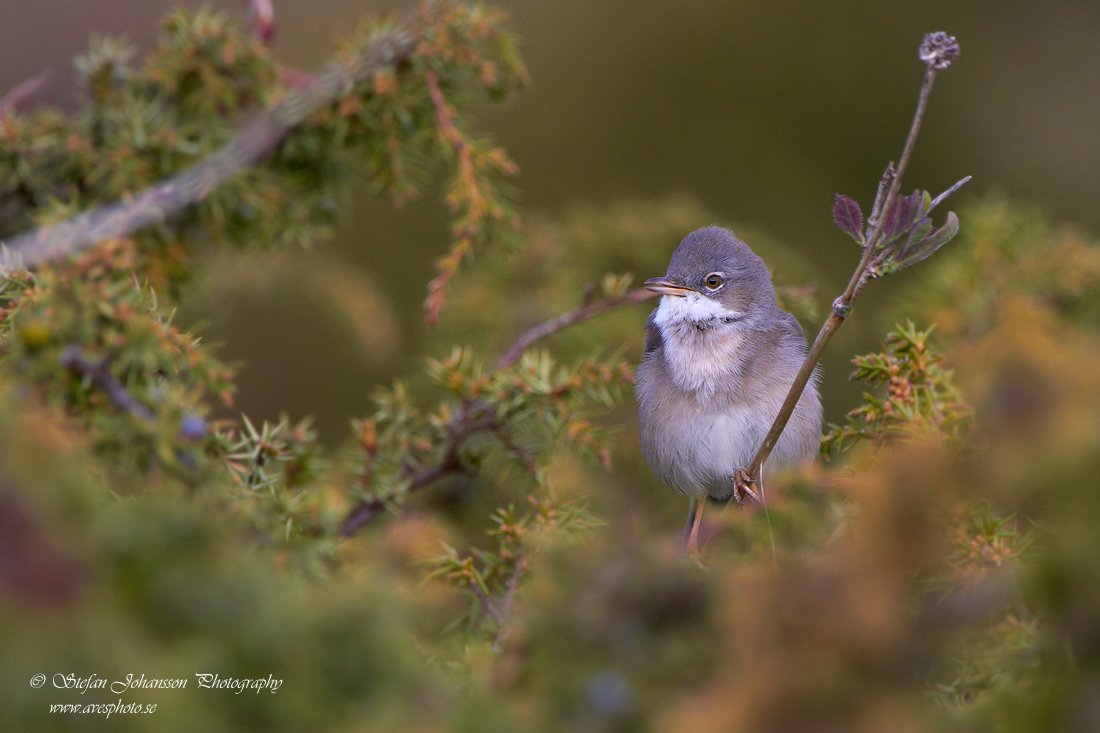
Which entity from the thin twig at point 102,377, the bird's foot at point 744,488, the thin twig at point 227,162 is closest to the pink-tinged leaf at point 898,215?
the bird's foot at point 744,488

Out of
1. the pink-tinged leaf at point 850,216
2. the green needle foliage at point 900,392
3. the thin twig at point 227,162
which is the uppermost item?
the thin twig at point 227,162

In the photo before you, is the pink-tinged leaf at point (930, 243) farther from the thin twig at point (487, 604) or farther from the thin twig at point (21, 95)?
the thin twig at point (21, 95)

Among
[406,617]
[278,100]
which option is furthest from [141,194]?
[406,617]

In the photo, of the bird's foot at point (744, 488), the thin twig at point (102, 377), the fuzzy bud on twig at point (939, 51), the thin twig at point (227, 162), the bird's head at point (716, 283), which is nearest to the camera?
the thin twig at point (102, 377)

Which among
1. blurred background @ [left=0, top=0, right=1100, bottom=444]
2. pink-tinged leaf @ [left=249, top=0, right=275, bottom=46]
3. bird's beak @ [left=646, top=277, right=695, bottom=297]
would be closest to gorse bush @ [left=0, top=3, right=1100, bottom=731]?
pink-tinged leaf @ [left=249, top=0, right=275, bottom=46]

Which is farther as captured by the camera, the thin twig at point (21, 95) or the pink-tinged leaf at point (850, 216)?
the thin twig at point (21, 95)

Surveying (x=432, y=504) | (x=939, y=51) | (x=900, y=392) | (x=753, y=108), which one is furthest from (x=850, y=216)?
(x=753, y=108)

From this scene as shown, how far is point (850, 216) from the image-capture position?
A: 154 cm

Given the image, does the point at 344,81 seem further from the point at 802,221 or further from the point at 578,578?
the point at 802,221

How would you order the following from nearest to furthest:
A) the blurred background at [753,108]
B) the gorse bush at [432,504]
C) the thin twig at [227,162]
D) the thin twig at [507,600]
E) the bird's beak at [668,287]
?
A: the gorse bush at [432,504] → the thin twig at [507,600] → the thin twig at [227,162] → the bird's beak at [668,287] → the blurred background at [753,108]

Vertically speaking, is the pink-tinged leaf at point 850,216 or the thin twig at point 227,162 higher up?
the thin twig at point 227,162

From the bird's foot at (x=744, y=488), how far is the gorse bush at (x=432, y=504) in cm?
27

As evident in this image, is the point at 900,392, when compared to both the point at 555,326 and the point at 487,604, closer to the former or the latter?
the point at 555,326

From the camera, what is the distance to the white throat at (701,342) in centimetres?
334
